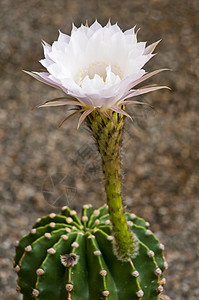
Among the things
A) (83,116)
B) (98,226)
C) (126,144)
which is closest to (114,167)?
(83,116)

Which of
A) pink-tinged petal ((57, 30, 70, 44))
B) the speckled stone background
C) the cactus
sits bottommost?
the cactus

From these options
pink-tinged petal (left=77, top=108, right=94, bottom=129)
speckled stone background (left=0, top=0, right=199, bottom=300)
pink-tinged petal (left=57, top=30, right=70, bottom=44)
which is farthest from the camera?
speckled stone background (left=0, top=0, right=199, bottom=300)

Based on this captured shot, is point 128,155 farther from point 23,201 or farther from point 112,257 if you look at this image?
point 112,257

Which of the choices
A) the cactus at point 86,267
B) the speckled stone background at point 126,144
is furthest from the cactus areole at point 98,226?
the speckled stone background at point 126,144

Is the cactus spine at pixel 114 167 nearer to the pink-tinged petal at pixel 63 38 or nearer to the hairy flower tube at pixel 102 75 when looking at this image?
the hairy flower tube at pixel 102 75

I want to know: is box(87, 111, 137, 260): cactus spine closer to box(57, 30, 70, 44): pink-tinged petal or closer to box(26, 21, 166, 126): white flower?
box(26, 21, 166, 126): white flower

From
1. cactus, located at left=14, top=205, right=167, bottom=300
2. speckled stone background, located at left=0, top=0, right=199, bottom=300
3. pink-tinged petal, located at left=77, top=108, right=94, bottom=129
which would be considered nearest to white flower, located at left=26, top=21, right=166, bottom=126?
pink-tinged petal, located at left=77, top=108, right=94, bottom=129

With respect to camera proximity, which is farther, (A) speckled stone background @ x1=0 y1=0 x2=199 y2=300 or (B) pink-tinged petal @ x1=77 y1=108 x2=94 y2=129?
(A) speckled stone background @ x1=0 y1=0 x2=199 y2=300
